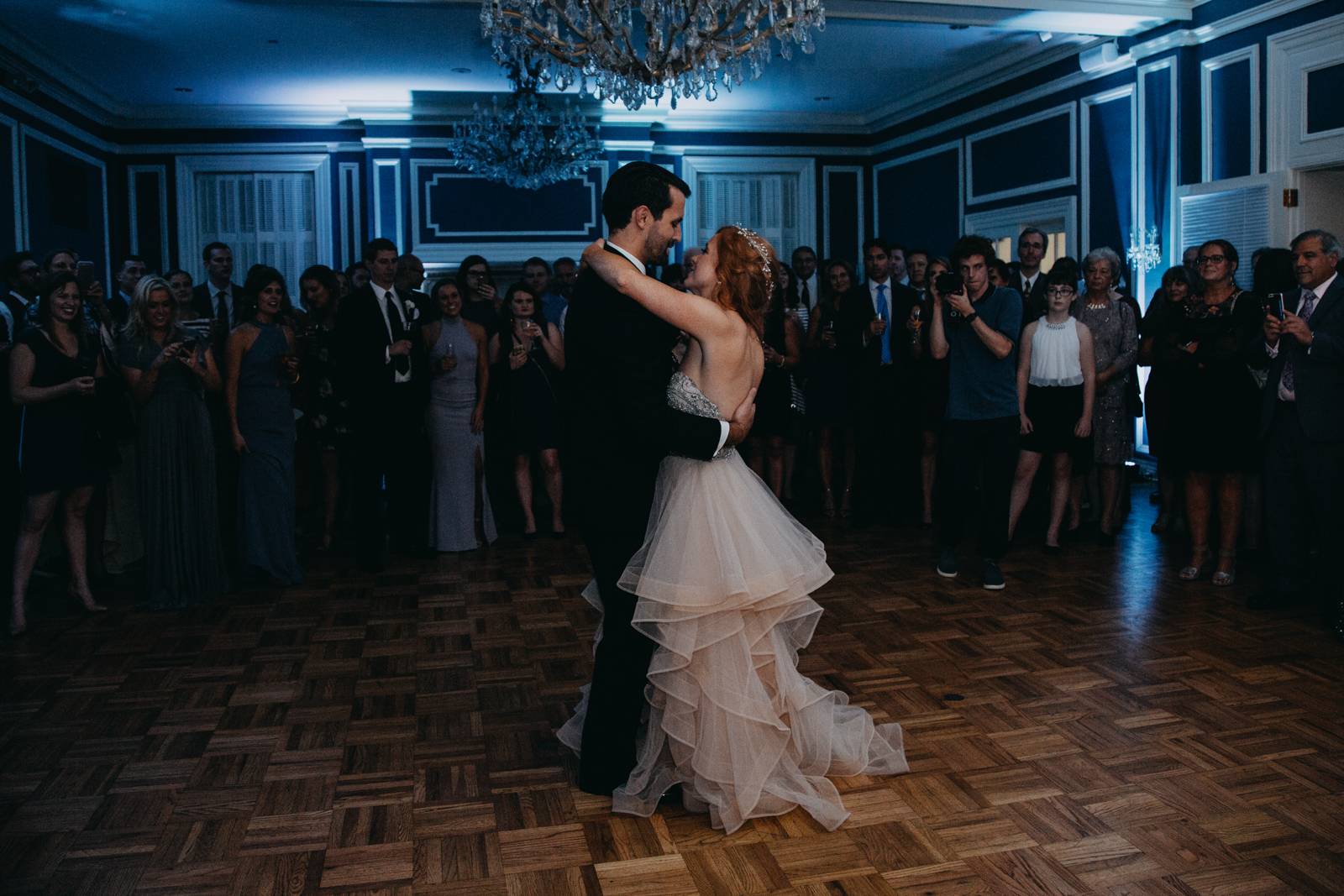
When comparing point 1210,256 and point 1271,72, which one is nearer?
point 1210,256

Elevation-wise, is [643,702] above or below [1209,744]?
above

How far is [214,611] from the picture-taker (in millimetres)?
4742

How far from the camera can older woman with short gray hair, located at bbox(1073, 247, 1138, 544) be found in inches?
228

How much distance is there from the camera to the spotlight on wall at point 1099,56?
25.1 ft

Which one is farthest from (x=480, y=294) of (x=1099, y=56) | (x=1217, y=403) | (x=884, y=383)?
(x=1099, y=56)

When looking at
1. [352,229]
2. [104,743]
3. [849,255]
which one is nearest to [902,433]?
[104,743]

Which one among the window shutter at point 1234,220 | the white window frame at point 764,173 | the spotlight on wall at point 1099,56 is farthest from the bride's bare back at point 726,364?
the white window frame at point 764,173

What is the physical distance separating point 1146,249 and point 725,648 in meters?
5.87

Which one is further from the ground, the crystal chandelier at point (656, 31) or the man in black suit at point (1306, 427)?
the crystal chandelier at point (656, 31)

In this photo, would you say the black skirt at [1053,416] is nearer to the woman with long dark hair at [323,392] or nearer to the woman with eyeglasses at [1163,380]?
the woman with eyeglasses at [1163,380]

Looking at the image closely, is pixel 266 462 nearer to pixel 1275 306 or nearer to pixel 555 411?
pixel 555 411

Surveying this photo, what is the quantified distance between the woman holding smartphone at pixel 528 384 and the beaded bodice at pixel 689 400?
3337 mm

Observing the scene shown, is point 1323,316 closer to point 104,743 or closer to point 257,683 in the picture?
point 257,683

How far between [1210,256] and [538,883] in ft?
12.9
